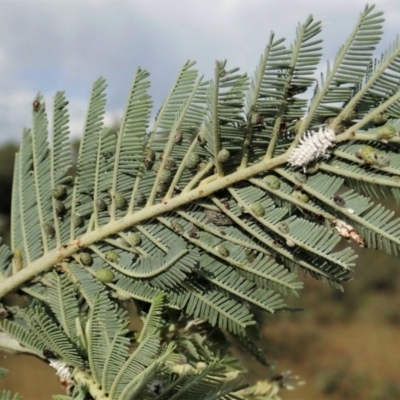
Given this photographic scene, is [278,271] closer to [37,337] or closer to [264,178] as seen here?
[264,178]

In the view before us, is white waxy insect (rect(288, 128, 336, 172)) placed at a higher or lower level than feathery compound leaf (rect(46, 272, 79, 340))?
higher

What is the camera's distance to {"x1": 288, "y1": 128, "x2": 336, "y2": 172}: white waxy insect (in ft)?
2.15

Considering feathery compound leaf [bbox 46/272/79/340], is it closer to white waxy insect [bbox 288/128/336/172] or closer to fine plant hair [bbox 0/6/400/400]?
fine plant hair [bbox 0/6/400/400]

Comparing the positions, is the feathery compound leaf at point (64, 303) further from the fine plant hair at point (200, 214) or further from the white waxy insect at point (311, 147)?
the white waxy insect at point (311, 147)

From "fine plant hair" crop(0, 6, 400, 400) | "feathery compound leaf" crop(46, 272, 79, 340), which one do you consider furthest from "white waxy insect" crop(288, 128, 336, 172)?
"feathery compound leaf" crop(46, 272, 79, 340)

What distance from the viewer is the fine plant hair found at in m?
0.65

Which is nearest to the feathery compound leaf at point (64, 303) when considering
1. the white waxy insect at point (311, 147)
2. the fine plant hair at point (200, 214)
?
the fine plant hair at point (200, 214)

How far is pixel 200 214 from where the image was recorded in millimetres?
722

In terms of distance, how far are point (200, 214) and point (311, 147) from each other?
18 cm

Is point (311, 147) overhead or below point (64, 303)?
overhead

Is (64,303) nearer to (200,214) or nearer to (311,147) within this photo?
(200,214)

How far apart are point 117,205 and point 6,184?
26.8ft

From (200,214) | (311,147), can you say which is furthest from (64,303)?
(311,147)

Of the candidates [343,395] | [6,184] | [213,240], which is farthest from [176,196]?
[6,184]
